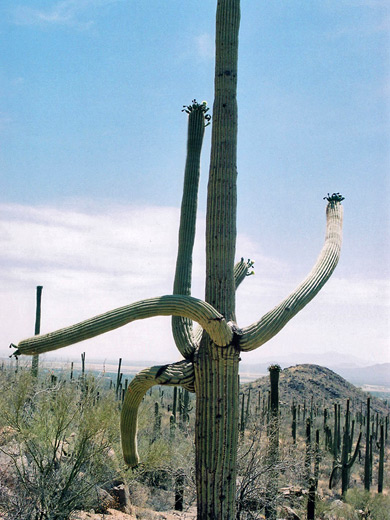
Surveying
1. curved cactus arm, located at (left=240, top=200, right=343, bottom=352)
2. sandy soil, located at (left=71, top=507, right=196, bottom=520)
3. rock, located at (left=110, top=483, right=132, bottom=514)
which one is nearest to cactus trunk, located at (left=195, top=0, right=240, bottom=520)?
curved cactus arm, located at (left=240, top=200, right=343, bottom=352)

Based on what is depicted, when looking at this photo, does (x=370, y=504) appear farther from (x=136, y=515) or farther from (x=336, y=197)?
(x=336, y=197)

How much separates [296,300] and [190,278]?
1.59 metres

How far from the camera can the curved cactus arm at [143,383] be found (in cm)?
638

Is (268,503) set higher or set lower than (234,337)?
lower

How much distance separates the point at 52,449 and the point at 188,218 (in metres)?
5.63

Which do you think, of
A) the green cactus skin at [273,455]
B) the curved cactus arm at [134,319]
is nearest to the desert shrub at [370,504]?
the green cactus skin at [273,455]

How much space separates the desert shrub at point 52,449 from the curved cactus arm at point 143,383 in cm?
329

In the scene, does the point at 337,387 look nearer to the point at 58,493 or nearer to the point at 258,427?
the point at 258,427

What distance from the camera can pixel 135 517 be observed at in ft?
40.2

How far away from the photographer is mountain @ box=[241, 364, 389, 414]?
51.9 m

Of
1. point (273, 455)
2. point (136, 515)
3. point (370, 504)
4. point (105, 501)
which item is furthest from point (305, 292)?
point (370, 504)

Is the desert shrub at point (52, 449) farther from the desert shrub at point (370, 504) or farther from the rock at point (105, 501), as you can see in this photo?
the desert shrub at point (370, 504)

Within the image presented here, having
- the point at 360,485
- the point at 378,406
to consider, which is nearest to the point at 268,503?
the point at 360,485

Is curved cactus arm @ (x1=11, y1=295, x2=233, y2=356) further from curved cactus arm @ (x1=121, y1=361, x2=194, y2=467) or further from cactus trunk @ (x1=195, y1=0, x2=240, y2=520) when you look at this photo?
curved cactus arm @ (x1=121, y1=361, x2=194, y2=467)
